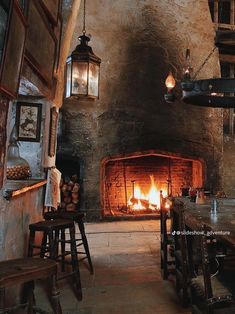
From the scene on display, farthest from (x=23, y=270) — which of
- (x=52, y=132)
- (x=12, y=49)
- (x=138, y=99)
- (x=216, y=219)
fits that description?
(x=138, y=99)

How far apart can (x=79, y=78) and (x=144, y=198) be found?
4039 millimetres

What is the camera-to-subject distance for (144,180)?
7.45m

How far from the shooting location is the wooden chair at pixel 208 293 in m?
1.89

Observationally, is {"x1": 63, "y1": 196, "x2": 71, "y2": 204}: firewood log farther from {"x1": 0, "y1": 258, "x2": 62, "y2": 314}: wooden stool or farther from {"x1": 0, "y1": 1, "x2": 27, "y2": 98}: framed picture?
{"x1": 0, "y1": 1, "x2": 27, "y2": 98}: framed picture

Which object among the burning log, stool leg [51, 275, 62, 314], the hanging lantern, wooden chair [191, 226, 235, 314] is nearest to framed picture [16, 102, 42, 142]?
the hanging lantern

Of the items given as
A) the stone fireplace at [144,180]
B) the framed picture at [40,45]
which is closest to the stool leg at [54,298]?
the framed picture at [40,45]

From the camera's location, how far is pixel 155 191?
7.42 m

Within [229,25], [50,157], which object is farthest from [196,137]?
[50,157]

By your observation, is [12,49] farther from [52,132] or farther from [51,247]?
[52,132]

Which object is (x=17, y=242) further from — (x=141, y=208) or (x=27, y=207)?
(x=141, y=208)

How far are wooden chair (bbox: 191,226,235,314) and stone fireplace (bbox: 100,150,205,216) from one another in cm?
486

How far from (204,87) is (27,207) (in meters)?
2.35

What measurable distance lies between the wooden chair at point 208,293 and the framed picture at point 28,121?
8.36 feet

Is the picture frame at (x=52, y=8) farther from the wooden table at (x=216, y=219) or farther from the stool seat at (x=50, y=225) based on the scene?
the wooden table at (x=216, y=219)
